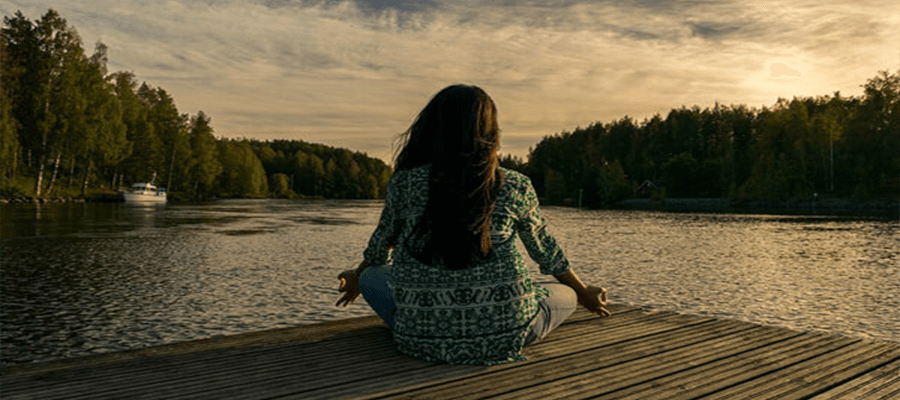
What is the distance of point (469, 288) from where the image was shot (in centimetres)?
395

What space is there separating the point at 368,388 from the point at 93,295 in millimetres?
11952

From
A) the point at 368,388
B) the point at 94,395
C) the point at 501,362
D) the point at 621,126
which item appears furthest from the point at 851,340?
the point at 621,126

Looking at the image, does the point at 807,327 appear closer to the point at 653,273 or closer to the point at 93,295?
the point at 653,273

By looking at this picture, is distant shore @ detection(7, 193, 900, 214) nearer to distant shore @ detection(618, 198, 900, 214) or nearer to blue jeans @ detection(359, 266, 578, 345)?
distant shore @ detection(618, 198, 900, 214)

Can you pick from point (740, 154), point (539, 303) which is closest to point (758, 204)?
point (740, 154)

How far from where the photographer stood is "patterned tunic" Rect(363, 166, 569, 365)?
3.96 m

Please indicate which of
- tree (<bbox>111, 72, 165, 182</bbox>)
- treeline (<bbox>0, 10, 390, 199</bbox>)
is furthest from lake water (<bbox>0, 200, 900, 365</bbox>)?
tree (<bbox>111, 72, 165, 182</bbox>)

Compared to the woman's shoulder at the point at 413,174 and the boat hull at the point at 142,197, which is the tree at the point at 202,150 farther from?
the woman's shoulder at the point at 413,174

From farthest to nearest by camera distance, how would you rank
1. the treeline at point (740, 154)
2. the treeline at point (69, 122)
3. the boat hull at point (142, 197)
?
the treeline at point (740, 154) → the boat hull at point (142, 197) → the treeline at point (69, 122)

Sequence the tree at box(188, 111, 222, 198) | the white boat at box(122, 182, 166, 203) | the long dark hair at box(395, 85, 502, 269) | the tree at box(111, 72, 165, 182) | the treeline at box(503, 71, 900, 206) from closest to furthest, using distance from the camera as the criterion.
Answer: the long dark hair at box(395, 85, 502, 269) < the white boat at box(122, 182, 166, 203) < the tree at box(111, 72, 165, 182) < the treeline at box(503, 71, 900, 206) < the tree at box(188, 111, 222, 198)

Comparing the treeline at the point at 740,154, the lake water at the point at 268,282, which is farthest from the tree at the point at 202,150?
the treeline at the point at 740,154

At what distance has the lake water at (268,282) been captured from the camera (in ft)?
35.5

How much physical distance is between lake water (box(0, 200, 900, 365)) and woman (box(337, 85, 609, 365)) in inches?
276

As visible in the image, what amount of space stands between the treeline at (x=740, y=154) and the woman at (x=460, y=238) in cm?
9592
